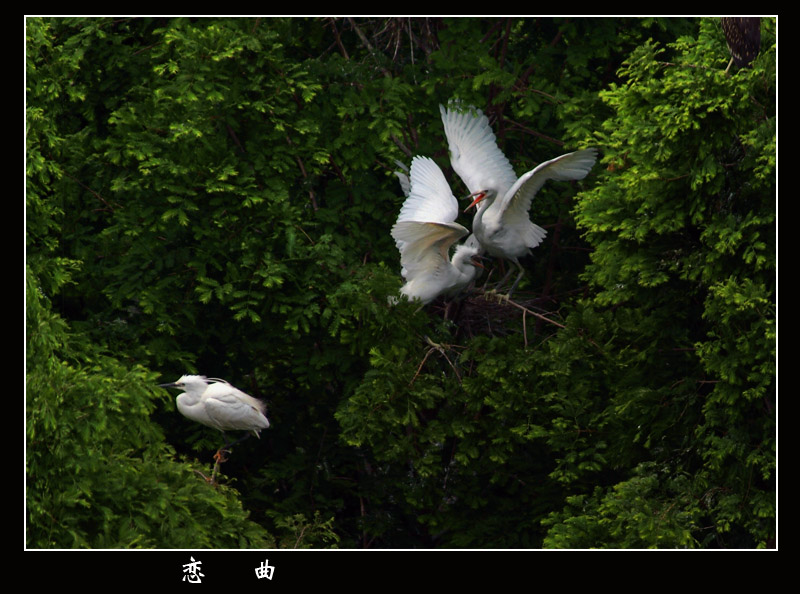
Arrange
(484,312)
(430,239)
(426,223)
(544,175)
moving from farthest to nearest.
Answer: (484,312) → (544,175) → (430,239) → (426,223)

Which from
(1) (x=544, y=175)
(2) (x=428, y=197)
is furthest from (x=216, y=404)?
(1) (x=544, y=175)

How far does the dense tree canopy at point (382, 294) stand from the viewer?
805cm

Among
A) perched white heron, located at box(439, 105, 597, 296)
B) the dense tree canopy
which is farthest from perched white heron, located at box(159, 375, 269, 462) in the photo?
perched white heron, located at box(439, 105, 597, 296)

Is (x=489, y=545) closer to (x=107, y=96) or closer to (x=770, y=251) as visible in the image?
(x=770, y=251)

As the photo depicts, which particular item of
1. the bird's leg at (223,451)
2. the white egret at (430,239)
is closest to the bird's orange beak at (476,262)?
the white egret at (430,239)

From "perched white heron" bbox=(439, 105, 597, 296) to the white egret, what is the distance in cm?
20

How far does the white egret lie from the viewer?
31.1 ft

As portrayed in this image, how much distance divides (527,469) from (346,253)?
208 centimetres

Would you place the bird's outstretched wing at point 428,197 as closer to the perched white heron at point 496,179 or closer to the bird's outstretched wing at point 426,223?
the bird's outstretched wing at point 426,223

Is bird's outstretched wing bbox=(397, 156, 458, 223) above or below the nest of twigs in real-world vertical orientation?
above

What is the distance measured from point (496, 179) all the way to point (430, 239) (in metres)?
1.14

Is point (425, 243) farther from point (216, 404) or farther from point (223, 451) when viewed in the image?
point (223, 451)

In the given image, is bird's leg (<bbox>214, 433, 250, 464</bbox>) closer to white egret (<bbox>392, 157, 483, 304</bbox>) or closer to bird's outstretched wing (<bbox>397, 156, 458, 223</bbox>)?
white egret (<bbox>392, 157, 483, 304</bbox>)

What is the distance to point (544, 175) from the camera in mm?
9695
